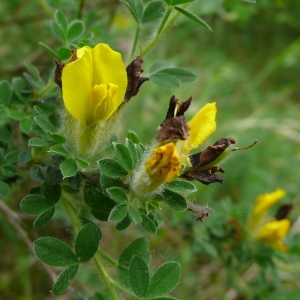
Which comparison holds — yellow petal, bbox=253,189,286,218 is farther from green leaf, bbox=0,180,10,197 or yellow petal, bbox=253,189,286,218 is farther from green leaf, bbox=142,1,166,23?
green leaf, bbox=0,180,10,197

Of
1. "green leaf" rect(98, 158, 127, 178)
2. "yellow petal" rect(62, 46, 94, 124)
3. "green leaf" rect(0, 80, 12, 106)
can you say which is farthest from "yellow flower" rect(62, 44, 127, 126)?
"green leaf" rect(0, 80, 12, 106)

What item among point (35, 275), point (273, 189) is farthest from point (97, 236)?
point (273, 189)

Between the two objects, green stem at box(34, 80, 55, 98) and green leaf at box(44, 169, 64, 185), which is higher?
green stem at box(34, 80, 55, 98)

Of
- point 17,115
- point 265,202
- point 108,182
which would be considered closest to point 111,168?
point 108,182

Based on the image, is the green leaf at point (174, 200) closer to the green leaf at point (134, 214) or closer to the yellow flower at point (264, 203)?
the green leaf at point (134, 214)

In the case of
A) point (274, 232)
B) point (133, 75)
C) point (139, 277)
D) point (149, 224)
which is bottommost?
point (274, 232)

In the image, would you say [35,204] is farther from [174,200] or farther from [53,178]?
[174,200]
